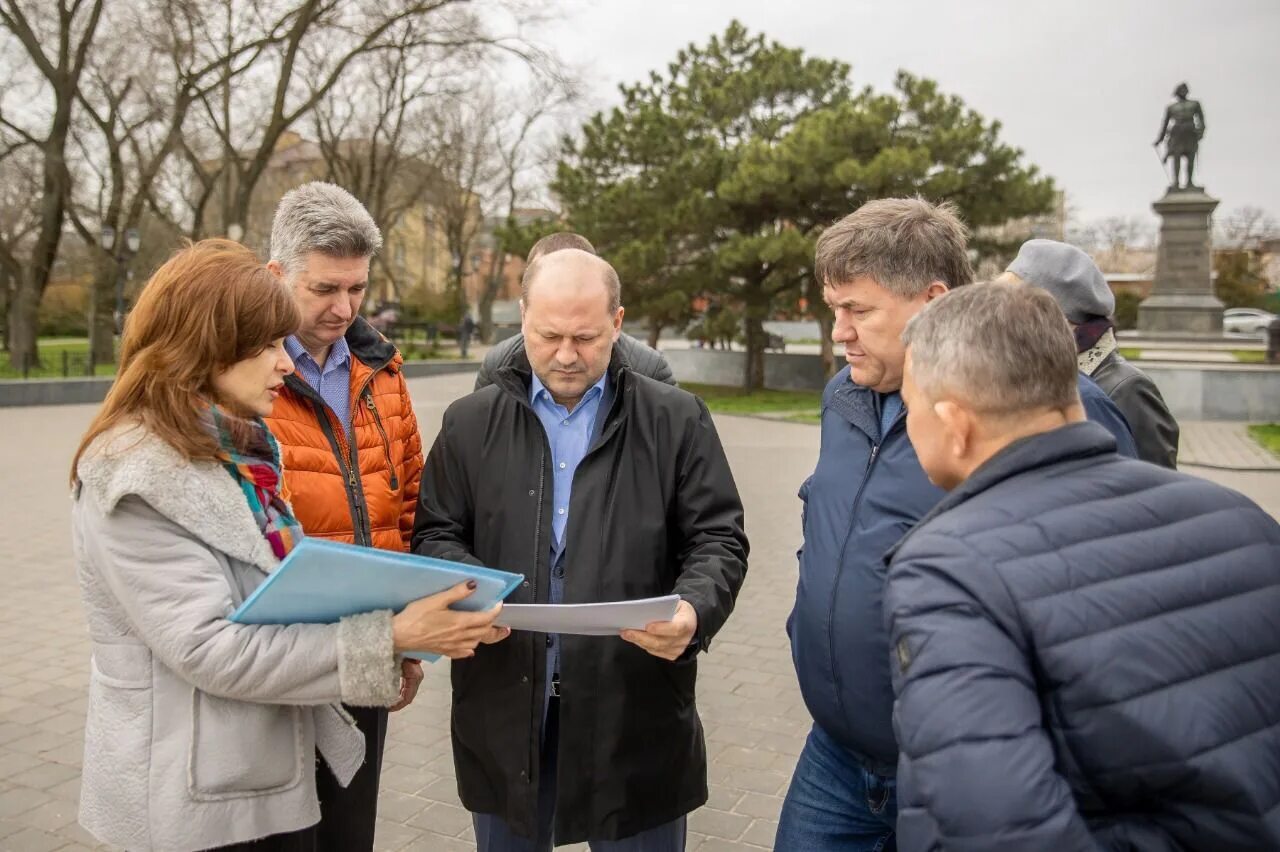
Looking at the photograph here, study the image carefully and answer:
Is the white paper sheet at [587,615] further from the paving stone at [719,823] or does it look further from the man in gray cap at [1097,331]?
the paving stone at [719,823]

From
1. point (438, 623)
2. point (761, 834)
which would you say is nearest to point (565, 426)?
point (438, 623)

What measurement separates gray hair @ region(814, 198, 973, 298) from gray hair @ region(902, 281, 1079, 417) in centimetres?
75

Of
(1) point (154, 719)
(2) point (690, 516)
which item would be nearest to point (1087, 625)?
(2) point (690, 516)

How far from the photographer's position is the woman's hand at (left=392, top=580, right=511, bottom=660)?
2.03 metres

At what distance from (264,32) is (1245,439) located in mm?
21114

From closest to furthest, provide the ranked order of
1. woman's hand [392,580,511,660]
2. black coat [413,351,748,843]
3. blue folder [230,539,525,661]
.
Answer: blue folder [230,539,525,661], woman's hand [392,580,511,660], black coat [413,351,748,843]

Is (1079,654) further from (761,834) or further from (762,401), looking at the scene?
(762,401)

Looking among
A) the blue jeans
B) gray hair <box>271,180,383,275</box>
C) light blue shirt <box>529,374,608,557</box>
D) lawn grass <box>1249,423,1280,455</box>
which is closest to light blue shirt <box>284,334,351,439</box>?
gray hair <box>271,180,383,275</box>

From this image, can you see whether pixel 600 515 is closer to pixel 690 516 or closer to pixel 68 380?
pixel 690 516

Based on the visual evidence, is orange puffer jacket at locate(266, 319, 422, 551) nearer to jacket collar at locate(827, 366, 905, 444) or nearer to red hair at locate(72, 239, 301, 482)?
red hair at locate(72, 239, 301, 482)

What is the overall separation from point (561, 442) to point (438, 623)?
29.5 inches

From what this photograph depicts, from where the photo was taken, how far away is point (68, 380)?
20.9 meters

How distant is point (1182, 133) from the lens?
2622 cm

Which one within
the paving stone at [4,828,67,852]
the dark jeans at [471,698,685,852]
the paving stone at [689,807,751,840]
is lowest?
the paving stone at [4,828,67,852]
